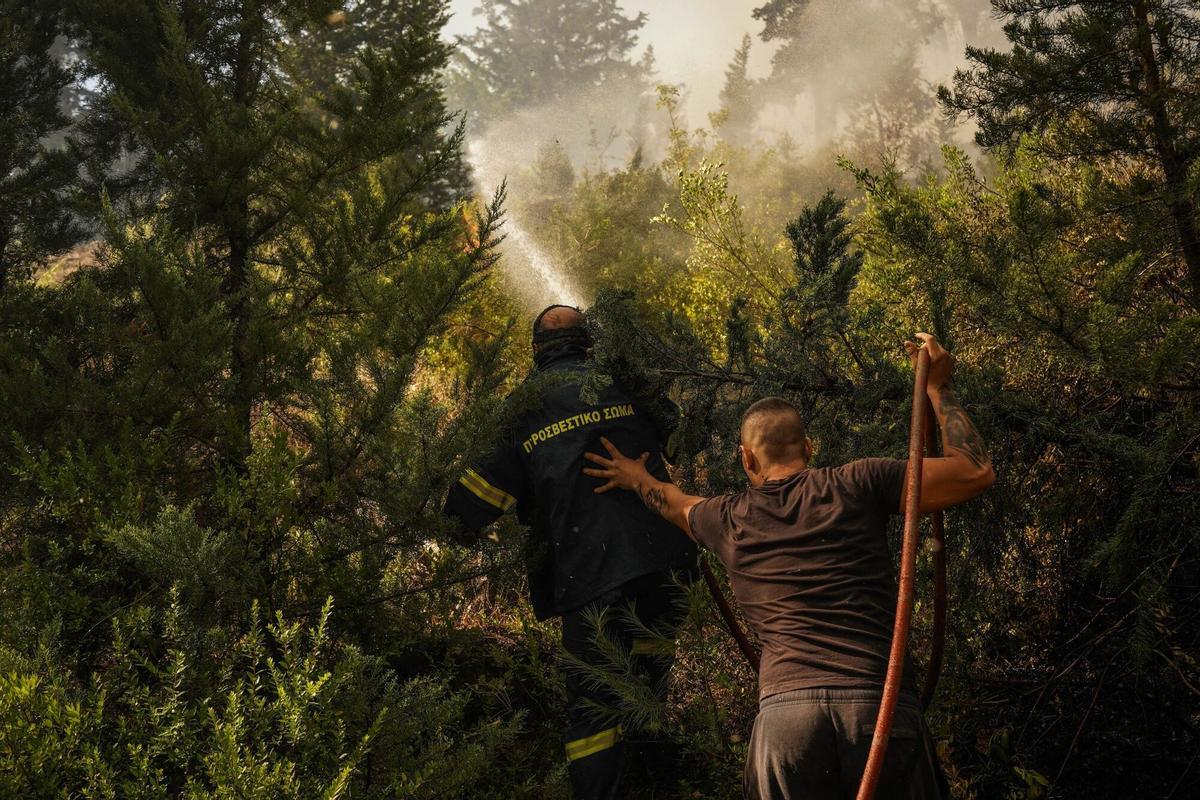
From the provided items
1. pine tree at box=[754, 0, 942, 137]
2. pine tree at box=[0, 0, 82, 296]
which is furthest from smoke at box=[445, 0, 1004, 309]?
pine tree at box=[0, 0, 82, 296]

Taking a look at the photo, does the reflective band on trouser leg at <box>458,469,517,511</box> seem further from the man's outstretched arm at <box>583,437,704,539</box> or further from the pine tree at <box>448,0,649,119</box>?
the pine tree at <box>448,0,649,119</box>

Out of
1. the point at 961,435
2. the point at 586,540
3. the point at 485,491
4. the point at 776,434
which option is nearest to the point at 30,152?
the point at 485,491

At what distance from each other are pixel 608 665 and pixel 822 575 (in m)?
1.45

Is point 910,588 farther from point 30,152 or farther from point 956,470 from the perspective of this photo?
point 30,152

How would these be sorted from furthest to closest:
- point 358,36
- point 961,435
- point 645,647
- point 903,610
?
point 358,36 → point 645,647 → point 961,435 → point 903,610

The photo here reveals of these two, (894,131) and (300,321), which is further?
(894,131)

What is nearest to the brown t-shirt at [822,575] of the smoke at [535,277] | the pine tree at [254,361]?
the pine tree at [254,361]

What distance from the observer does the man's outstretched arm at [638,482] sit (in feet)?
10.5

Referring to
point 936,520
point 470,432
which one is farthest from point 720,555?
point 470,432

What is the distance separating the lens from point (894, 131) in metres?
41.2

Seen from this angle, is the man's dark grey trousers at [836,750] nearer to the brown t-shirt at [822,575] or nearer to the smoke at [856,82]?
the brown t-shirt at [822,575]

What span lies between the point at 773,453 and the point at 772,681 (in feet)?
2.56

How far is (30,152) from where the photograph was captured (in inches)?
262

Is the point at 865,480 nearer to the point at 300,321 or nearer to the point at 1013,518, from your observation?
the point at 1013,518
